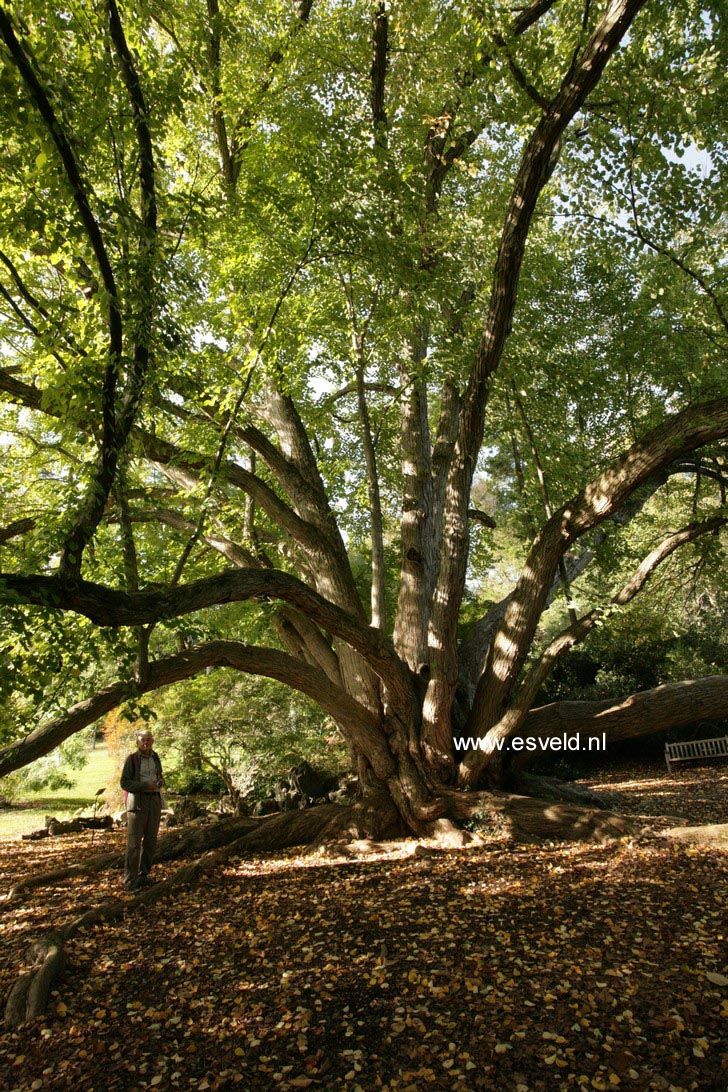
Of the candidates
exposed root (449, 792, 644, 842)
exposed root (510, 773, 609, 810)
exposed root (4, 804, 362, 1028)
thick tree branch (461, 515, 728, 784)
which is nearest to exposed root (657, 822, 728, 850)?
exposed root (449, 792, 644, 842)

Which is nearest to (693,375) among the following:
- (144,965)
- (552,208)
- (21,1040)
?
(552,208)

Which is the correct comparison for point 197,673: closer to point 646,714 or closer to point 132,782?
point 132,782

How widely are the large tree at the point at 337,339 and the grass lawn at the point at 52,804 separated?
219 inches

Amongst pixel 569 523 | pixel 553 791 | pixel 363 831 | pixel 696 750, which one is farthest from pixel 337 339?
pixel 696 750

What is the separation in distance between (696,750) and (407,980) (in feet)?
33.3

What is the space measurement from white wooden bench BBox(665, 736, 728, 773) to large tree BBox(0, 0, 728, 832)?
182 inches

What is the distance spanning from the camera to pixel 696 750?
11656 millimetres

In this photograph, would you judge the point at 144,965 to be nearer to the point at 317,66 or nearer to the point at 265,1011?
the point at 265,1011

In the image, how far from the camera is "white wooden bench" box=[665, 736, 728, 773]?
1149 cm

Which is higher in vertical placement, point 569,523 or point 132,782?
point 569,523

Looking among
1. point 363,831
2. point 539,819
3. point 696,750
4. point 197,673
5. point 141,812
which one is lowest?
point 363,831

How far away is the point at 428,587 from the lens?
7.67 m

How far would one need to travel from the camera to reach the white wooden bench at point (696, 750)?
11492 mm

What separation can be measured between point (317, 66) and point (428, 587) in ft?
19.9
